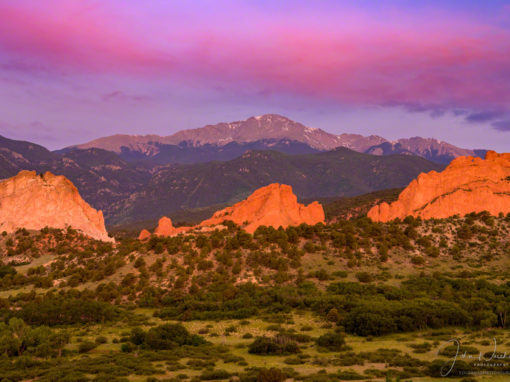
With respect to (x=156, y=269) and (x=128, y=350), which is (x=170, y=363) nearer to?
(x=128, y=350)

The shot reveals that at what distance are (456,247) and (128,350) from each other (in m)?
62.1

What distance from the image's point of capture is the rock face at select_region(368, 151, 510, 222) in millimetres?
102000

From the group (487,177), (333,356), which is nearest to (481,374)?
(333,356)

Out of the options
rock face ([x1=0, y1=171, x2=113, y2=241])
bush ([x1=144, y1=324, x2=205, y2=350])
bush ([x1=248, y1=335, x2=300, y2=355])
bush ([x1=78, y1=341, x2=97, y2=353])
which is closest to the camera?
bush ([x1=248, y1=335, x2=300, y2=355])

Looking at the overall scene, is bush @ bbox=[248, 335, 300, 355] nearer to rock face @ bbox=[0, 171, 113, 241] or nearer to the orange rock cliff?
the orange rock cliff

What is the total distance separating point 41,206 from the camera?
10812 centimetres

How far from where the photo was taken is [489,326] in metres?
46.5

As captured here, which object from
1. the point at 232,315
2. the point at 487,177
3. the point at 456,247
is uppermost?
the point at 487,177

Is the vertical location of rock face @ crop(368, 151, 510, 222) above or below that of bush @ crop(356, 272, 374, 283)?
above

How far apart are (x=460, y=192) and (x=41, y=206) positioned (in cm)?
9248

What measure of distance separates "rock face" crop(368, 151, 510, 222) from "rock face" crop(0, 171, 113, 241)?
7015 cm

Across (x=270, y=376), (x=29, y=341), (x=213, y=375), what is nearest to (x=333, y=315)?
(x=213, y=375)
